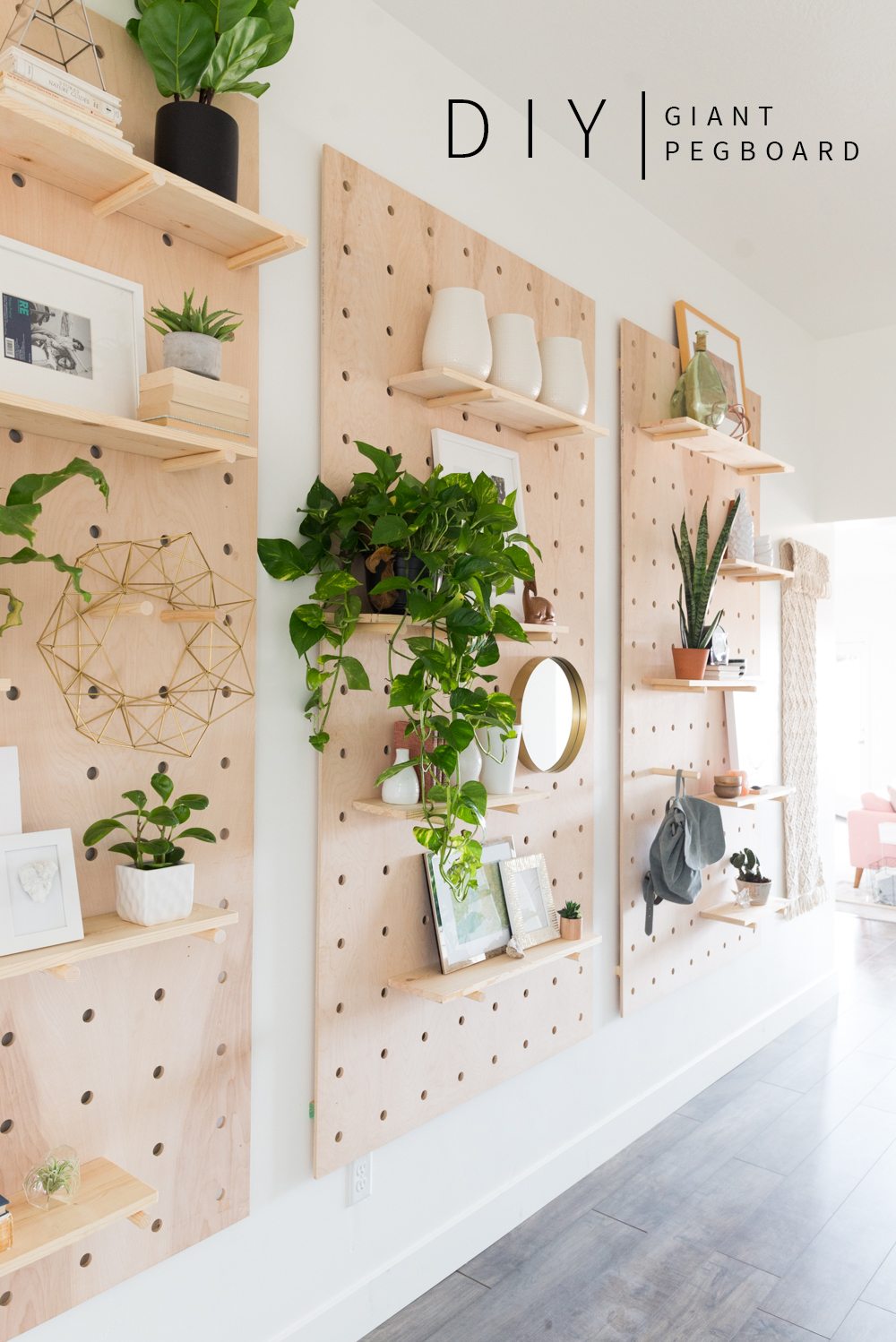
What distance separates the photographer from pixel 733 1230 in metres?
2.43

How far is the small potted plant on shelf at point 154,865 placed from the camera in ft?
4.68

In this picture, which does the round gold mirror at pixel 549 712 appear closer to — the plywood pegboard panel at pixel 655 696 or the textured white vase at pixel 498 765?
the textured white vase at pixel 498 765

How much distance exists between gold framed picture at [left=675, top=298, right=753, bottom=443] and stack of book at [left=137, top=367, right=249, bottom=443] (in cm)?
201

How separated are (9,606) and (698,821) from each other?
2159 millimetres

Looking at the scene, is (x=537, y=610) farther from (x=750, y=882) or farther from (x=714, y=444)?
(x=750, y=882)

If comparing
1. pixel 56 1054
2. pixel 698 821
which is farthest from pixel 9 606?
pixel 698 821

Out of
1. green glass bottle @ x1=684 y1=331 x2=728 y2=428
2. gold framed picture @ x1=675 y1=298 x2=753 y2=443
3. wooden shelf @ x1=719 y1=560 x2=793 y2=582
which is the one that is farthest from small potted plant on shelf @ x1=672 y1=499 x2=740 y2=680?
gold framed picture @ x1=675 y1=298 x2=753 y2=443

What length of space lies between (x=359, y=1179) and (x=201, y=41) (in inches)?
81.2

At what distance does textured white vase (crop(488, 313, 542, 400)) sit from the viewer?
215 centimetres

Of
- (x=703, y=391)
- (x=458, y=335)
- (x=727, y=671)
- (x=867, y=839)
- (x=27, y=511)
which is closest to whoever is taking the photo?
(x=27, y=511)

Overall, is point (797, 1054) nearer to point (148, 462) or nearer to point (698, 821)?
point (698, 821)

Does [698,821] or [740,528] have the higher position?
[740,528]

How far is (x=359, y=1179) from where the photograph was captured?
1.99 meters

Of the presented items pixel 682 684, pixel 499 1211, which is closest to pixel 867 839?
pixel 682 684
